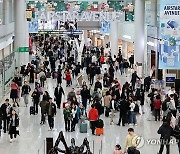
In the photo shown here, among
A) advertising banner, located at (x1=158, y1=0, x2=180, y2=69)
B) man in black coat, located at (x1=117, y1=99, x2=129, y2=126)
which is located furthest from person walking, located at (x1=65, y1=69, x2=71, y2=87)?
man in black coat, located at (x1=117, y1=99, x2=129, y2=126)

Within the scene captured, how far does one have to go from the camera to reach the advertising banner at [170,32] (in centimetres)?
2202

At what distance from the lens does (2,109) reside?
1928 cm

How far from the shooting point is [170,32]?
73.8ft

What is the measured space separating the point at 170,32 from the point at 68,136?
6.30 m

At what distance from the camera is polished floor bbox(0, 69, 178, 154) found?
17438 millimetres

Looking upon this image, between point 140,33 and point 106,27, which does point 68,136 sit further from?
point 106,27

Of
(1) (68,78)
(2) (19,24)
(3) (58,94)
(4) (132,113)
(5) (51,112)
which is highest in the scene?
(2) (19,24)

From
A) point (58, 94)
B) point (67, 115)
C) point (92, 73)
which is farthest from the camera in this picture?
point (92, 73)

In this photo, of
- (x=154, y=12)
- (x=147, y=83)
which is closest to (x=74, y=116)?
(x=147, y=83)

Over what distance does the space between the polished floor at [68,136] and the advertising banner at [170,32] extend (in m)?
2.52

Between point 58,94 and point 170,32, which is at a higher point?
point 170,32

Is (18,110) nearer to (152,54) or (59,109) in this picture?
(59,109)

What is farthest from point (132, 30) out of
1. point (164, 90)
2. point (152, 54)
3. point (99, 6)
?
point (164, 90)

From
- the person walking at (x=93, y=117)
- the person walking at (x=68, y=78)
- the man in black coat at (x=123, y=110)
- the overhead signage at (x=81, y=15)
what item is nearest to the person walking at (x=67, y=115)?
the person walking at (x=93, y=117)
